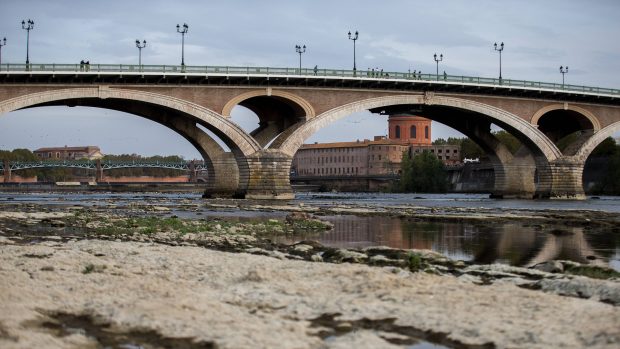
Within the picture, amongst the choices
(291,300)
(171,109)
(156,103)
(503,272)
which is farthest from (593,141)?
(291,300)

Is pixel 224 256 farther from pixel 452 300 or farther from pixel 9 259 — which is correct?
pixel 452 300

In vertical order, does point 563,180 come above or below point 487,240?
above

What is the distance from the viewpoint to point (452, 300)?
42.6 feet

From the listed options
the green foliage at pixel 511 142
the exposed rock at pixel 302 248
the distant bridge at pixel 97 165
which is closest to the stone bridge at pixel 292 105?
the green foliage at pixel 511 142

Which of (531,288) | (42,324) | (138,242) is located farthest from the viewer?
(138,242)

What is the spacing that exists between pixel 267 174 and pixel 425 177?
65.8 metres

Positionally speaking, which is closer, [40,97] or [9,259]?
[9,259]

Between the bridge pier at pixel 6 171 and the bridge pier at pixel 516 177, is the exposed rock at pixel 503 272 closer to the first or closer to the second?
the bridge pier at pixel 516 177

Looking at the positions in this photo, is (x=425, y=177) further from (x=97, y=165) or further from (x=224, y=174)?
(x=97, y=165)

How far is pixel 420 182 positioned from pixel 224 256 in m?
115

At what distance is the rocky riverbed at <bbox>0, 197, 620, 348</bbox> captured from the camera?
10617 mm

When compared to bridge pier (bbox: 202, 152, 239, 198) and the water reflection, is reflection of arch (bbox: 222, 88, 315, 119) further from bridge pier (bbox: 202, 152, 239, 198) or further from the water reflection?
the water reflection

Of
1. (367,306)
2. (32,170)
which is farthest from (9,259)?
(32,170)

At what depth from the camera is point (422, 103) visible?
7669 centimetres
